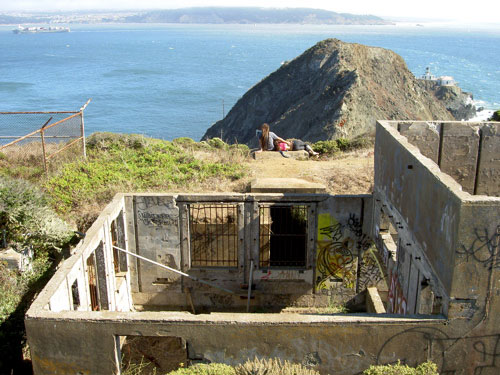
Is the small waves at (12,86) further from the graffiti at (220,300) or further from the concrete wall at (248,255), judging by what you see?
the graffiti at (220,300)

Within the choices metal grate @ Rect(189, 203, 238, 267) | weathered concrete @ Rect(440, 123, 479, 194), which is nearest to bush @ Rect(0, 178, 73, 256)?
metal grate @ Rect(189, 203, 238, 267)

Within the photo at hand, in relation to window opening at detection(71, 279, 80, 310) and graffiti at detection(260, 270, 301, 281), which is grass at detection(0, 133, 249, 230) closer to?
graffiti at detection(260, 270, 301, 281)

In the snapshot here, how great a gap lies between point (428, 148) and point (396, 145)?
207 centimetres

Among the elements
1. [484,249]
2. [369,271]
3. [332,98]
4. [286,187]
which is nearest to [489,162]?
[369,271]

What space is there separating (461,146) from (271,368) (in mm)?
7170

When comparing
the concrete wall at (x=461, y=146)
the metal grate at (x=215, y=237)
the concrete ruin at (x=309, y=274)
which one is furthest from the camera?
the metal grate at (x=215, y=237)

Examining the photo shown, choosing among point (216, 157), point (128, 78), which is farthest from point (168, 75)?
point (216, 157)

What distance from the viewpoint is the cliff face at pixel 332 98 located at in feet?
169

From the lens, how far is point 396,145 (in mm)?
10133

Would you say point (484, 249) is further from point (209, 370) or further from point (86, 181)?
point (86, 181)

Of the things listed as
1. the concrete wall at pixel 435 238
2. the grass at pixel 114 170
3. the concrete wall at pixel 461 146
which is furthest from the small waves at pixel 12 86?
the concrete wall at pixel 435 238

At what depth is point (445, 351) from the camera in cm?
790

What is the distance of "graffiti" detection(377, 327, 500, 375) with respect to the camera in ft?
25.5

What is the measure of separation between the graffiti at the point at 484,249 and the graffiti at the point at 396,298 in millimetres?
2839
